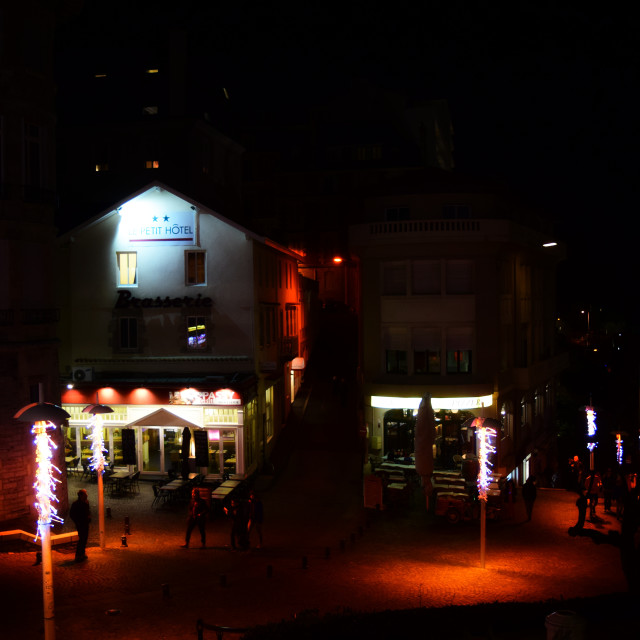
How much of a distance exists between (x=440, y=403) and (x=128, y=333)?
551 inches

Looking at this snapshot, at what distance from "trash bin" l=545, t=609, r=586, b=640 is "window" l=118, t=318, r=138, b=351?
24.2 m

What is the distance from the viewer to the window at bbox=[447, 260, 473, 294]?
31.3m

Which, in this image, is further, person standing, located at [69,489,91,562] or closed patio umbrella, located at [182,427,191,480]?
closed patio umbrella, located at [182,427,191,480]

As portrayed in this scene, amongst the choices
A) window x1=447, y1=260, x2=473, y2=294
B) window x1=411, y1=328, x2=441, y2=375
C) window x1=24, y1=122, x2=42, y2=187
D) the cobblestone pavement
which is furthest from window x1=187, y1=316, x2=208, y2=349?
window x1=447, y1=260, x2=473, y2=294

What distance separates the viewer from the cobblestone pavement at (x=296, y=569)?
1527cm

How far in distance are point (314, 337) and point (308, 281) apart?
548 centimetres

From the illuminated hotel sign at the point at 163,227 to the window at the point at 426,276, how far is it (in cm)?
982

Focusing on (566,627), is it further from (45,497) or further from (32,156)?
(32,156)

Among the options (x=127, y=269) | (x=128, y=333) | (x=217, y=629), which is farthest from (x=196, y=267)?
(x=217, y=629)

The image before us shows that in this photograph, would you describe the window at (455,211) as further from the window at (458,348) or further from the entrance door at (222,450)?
the entrance door at (222,450)

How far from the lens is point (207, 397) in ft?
92.5

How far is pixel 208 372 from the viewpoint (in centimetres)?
3028

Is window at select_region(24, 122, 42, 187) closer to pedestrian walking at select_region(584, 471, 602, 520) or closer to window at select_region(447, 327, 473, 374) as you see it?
window at select_region(447, 327, 473, 374)

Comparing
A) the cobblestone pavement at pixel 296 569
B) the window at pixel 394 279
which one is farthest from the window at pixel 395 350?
the cobblestone pavement at pixel 296 569
